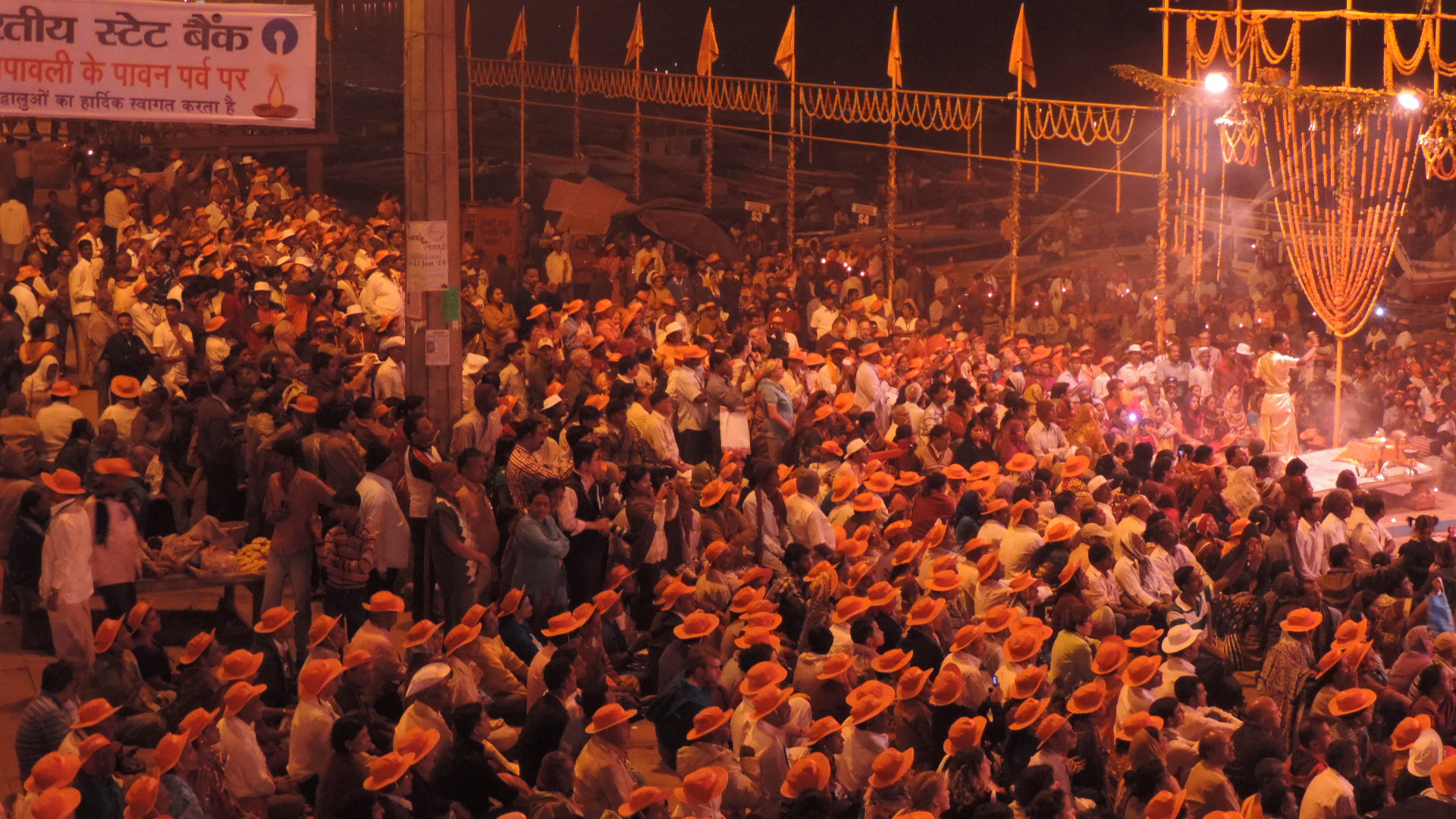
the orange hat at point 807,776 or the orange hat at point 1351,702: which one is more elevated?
the orange hat at point 1351,702

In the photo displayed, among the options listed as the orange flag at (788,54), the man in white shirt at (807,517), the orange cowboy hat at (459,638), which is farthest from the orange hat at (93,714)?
the orange flag at (788,54)

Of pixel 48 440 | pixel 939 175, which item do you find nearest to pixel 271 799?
pixel 48 440

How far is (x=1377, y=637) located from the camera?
Result: 33.5ft

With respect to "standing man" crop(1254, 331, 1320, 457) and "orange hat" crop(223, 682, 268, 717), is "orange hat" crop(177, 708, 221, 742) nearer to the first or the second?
"orange hat" crop(223, 682, 268, 717)

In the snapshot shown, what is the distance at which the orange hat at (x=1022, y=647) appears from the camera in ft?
29.0

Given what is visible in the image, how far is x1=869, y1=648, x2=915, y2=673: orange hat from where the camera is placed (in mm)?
8695

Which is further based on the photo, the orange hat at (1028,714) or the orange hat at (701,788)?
the orange hat at (1028,714)

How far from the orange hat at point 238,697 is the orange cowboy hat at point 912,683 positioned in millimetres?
3180

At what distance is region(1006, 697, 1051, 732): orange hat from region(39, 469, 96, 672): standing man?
490 cm

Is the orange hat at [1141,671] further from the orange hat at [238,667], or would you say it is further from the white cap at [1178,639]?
the orange hat at [238,667]

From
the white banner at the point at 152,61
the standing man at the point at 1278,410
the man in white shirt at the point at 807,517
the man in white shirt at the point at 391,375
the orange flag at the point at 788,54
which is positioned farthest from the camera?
the orange flag at the point at 788,54

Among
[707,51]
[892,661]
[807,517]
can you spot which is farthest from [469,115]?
[892,661]

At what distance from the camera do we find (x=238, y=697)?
749cm

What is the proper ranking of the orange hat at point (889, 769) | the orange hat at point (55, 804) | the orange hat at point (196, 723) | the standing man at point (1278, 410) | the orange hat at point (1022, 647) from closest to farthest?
1. the orange hat at point (55, 804)
2. the orange hat at point (196, 723)
3. the orange hat at point (889, 769)
4. the orange hat at point (1022, 647)
5. the standing man at point (1278, 410)
